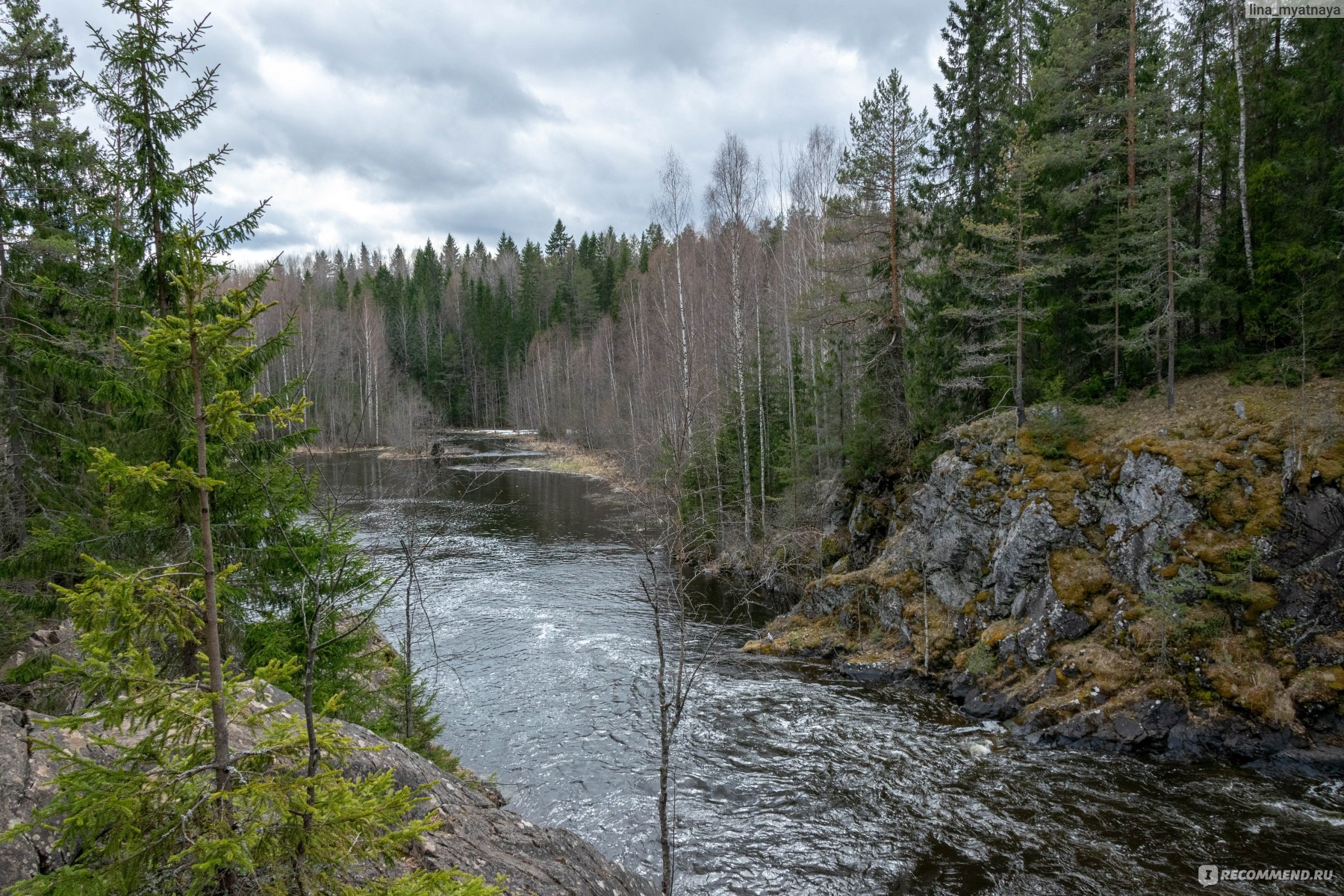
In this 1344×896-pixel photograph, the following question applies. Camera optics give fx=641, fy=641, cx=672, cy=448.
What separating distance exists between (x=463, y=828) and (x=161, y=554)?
4.43 m

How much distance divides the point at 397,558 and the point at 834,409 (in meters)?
16.3

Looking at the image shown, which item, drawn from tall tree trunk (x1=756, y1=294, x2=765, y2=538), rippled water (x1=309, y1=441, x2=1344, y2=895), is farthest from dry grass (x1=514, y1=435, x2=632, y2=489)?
rippled water (x1=309, y1=441, x2=1344, y2=895)

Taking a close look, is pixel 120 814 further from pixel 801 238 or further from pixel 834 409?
pixel 801 238

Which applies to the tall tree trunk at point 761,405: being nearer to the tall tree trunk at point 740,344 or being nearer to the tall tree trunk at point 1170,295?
the tall tree trunk at point 740,344

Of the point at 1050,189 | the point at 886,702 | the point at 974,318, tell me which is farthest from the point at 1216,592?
the point at 1050,189

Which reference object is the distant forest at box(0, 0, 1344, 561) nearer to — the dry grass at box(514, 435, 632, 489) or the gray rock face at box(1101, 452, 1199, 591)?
the gray rock face at box(1101, 452, 1199, 591)

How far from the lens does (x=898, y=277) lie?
18.8m

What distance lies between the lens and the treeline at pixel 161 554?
2863 mm

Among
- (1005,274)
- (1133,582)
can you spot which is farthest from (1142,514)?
(1005,274)

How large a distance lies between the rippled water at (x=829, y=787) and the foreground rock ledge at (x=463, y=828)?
2393 mm

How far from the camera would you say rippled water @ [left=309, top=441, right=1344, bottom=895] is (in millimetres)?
8695

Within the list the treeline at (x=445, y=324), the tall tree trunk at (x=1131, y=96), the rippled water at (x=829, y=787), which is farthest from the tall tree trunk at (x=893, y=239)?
the treeline at (x=445, y=324)

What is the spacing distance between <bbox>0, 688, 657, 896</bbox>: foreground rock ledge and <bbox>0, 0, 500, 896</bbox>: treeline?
34 cm

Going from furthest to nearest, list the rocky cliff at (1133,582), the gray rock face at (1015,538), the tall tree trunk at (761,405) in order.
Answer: the tall tree trunk at (761,405) → the gray rock face at (1015,538) → the rocky cliff at (1133,582)
